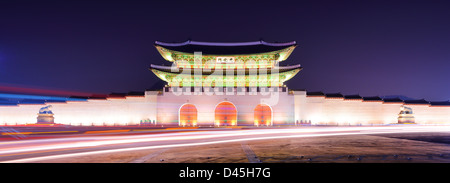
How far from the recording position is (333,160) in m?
6.02

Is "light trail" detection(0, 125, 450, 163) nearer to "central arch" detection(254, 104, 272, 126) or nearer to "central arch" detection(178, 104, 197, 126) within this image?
"central arch" detection(254, 104, 272, 126)

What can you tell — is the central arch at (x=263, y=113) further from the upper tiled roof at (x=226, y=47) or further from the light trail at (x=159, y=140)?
the light trail at (x=159, y=140)

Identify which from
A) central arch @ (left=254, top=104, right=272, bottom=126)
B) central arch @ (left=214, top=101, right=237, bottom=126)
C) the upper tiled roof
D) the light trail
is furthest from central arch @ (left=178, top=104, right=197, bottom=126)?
the light trail

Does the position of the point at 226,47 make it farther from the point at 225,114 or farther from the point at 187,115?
the point at 187,115

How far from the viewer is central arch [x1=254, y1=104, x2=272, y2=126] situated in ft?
76.2

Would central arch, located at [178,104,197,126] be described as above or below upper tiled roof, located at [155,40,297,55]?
below

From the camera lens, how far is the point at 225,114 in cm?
2325

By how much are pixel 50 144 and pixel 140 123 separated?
15.4 metres

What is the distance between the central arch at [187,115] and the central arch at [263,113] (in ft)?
21.4

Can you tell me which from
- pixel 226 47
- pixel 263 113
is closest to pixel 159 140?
pixel 263 113

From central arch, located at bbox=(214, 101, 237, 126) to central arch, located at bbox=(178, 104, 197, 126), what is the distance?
2.26 metres

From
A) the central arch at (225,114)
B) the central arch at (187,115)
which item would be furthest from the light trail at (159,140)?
the central arch at (187,115)
